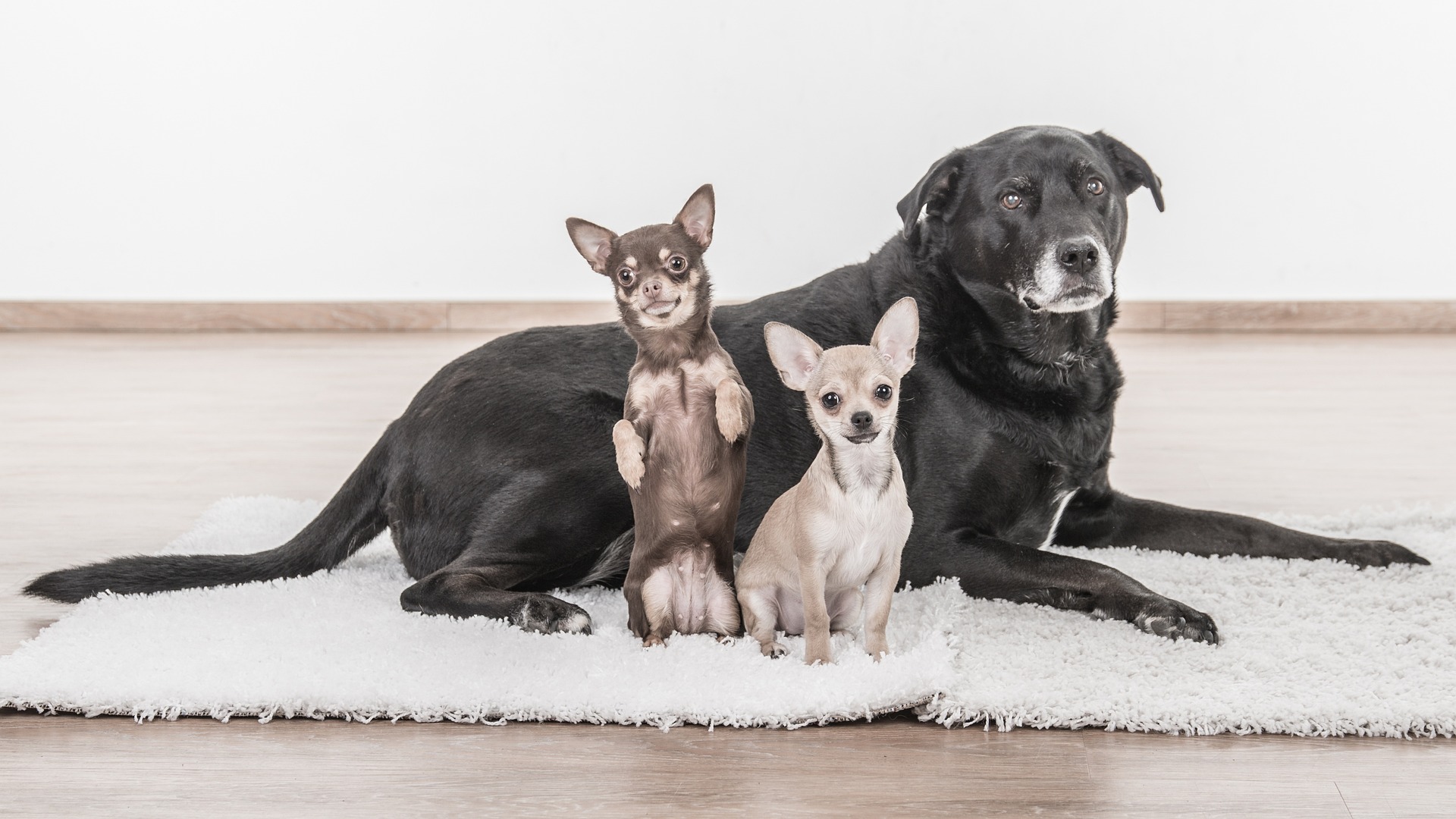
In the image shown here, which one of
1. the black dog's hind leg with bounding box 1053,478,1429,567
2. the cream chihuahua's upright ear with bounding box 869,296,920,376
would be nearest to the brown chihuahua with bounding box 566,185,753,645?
the cream chihuahua's upright ear with bounding box 869,296,920,376

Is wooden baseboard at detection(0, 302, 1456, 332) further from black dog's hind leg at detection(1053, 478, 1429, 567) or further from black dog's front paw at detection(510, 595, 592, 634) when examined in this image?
black dog's front paw at detection(510, 595, 592, 634)

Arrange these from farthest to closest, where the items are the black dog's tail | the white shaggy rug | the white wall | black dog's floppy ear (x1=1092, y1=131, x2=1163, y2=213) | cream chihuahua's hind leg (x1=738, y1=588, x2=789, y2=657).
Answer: the white wall < black dog's floppy ear (x1=1092, y1=131, x2=1163, y2=213) < the black dog's tail < cream chihuahua's hind leg (x1=738, y1=588, x2=789, y2=657) < the white shaggy rug

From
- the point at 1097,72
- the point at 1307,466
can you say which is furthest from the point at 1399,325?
the point at 1307,466

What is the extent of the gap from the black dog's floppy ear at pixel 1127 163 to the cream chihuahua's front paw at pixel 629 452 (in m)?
1.18

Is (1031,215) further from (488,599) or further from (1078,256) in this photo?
(488,599)

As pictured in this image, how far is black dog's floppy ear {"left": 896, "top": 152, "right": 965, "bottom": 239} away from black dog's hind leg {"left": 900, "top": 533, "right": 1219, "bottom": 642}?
2.00 ft

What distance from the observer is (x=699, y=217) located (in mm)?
1882

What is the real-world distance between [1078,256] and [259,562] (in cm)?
151

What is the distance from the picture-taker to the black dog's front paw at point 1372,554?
7.72ft

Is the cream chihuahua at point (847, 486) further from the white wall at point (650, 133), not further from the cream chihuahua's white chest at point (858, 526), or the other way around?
the white wall at point (650, 133)

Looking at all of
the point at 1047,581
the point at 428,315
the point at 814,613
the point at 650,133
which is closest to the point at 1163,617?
the point at 1047,581

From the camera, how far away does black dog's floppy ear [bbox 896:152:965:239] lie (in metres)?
2.38

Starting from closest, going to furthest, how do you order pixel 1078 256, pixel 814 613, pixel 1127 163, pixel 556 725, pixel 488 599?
pixel 556 725, pixel 814 613, pixel 488 599, pixel 1078 256, pixel 1127 163

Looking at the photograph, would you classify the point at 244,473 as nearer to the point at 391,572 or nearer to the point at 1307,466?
the point at 391,572
